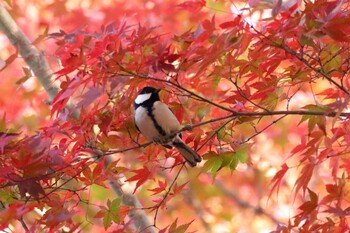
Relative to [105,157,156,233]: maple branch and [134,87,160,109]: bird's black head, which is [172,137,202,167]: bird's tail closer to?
[134,87,160,109]: bird's black head

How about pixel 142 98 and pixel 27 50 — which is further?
pixel 27 50

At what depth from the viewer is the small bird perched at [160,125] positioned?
2654 mm

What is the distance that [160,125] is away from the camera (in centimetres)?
268

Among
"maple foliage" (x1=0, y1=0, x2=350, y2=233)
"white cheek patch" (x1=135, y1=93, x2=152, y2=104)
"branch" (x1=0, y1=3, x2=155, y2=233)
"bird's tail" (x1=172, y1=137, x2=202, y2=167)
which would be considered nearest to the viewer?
"maple foliage" (x1=0, y1=0, x2=350, y2=233)

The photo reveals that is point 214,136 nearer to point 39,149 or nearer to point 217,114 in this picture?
point 217,114

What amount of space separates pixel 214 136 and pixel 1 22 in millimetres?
1449

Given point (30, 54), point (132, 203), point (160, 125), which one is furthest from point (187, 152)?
point (30, 54)

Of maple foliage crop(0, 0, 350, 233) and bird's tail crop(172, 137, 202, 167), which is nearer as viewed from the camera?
maple foliage crop(0, 0, 350, 233)

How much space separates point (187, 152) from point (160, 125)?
0.17 m

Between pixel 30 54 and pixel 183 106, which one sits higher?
pixel 30 54

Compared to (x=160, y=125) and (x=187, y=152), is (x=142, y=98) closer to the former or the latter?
(x=160, y=125)

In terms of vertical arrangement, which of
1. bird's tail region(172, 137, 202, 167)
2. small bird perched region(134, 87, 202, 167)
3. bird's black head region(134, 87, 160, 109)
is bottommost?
bird's tail region(172, 137, 202, 167)

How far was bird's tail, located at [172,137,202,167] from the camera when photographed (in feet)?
8.67

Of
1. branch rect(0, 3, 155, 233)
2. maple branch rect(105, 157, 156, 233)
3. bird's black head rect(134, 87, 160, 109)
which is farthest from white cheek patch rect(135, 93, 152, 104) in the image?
branch rect(0, 3, 155, 233)
